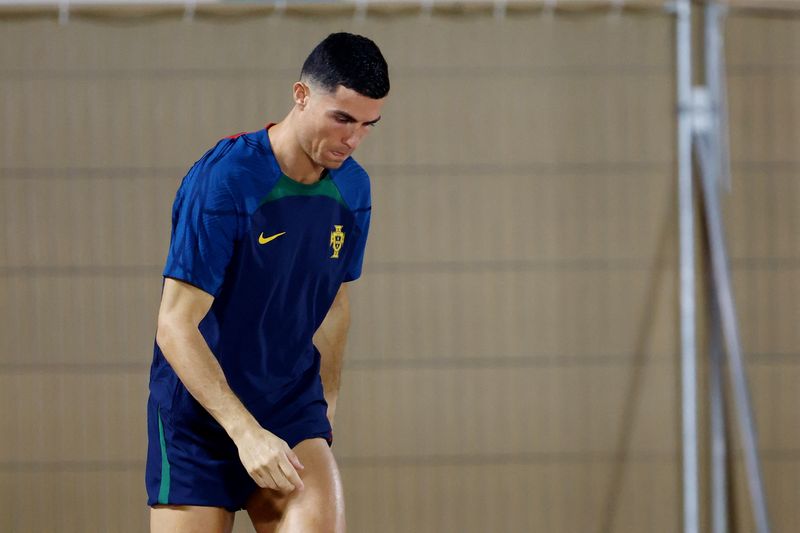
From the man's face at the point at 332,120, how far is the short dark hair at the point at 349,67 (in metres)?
0.01

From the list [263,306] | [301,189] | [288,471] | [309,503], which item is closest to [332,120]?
[301,189]

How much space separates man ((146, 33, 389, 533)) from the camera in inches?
72.0

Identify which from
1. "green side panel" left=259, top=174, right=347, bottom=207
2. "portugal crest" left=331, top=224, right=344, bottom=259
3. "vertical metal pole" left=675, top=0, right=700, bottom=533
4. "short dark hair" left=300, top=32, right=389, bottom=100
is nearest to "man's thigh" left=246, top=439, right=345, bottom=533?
"portugal crest" left=331, top=224, right=344, bottom=259

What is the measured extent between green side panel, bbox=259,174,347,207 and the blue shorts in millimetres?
430

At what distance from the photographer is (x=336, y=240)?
2.07 meters

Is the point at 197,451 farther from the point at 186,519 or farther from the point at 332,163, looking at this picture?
the point at 332,163

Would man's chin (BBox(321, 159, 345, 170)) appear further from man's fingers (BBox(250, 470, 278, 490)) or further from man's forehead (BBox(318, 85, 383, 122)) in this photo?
man's fingers (BBox(250, 470, 278, 490))

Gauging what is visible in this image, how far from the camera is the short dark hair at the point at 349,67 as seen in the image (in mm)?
1857

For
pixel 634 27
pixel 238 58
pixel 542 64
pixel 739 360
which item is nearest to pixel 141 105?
pixel 238 58

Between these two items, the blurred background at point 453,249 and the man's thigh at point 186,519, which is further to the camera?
the blurred background at point 453,249

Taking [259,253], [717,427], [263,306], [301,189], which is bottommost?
[717,427]

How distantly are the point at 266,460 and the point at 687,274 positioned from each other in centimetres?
234

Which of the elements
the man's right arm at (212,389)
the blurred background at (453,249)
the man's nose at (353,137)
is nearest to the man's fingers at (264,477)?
the man's right arm at (212,389)

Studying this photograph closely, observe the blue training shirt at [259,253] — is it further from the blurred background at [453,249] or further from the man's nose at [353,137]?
the blurred background at [453,249]
